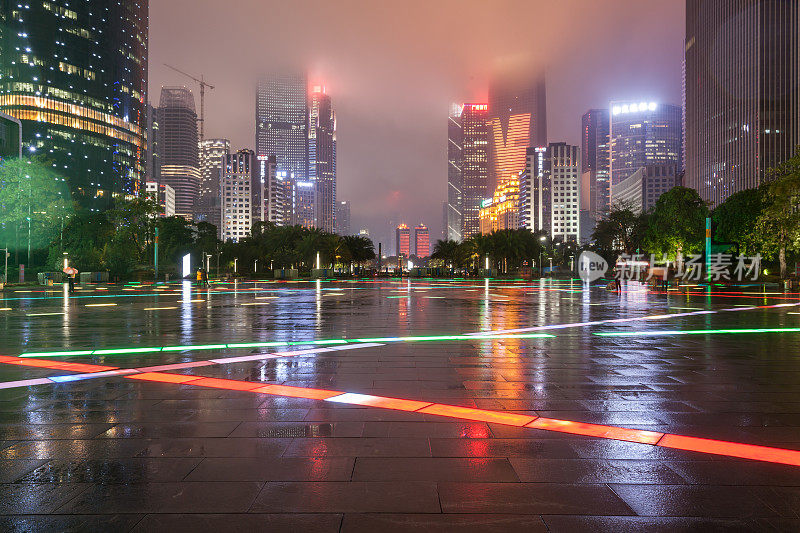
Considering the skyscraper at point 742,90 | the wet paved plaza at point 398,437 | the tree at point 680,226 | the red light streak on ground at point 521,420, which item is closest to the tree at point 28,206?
the wet paved plaza at point 398,437

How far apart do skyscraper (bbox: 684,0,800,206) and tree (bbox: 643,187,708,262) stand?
58322mm

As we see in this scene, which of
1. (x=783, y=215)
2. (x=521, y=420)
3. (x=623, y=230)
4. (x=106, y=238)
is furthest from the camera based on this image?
(x=623, y=230)

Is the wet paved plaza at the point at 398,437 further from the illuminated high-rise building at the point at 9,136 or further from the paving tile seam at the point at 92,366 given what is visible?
the illuminated high-rise building at the point at 9,136

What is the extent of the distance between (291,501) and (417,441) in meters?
1.59

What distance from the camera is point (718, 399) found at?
6469 millimetres

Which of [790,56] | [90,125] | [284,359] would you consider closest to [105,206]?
[90,125]

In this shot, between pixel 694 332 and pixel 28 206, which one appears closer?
pixel 694 332

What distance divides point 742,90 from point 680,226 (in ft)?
247

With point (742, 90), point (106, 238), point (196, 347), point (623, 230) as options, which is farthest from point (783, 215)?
point (742, 90)

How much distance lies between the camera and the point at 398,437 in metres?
5.02

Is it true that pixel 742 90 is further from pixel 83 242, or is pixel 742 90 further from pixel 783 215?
pixel 83 242

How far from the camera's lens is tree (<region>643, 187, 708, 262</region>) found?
184ft

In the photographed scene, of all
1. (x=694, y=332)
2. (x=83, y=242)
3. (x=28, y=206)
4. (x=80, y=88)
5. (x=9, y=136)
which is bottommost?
(x=694, y=332)

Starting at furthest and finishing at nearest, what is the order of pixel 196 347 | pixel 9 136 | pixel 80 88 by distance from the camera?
pixel 80 88 → pixel 9 136 → pixel 196 347
